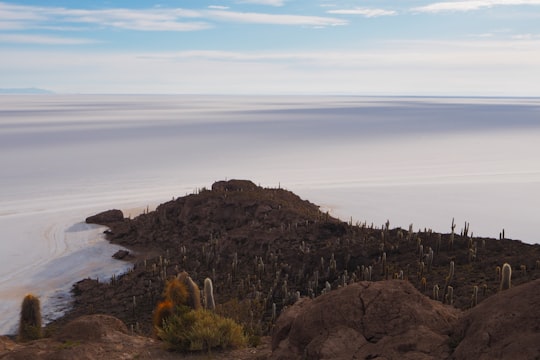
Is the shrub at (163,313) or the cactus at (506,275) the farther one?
the shrub at (163,313)

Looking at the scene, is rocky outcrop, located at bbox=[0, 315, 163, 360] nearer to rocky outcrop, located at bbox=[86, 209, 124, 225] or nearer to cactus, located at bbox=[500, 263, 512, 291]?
cactus, located at bbox=[500, 263, 512, 291]

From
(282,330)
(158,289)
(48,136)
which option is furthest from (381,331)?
(48,136)

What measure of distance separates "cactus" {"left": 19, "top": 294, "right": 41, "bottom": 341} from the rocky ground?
2253 mm

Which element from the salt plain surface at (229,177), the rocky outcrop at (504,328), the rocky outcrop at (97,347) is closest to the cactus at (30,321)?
the rocky outcrop at (97,347)

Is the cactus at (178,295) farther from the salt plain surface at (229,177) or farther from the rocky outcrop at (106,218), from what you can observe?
the rocky outcrop at (106,218)

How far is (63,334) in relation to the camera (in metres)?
10.3

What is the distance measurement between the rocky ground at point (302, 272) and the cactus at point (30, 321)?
7.39ft

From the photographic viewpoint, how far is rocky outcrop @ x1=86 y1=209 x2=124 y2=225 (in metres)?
33.0

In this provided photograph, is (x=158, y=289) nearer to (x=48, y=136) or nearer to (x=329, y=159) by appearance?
(x=329, y=159)

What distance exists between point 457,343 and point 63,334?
6.83 m

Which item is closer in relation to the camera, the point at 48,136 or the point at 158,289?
the point at 158,289

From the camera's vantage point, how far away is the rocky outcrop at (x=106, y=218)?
32978 millimetres

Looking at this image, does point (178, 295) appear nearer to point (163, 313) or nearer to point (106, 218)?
point (163, 313)

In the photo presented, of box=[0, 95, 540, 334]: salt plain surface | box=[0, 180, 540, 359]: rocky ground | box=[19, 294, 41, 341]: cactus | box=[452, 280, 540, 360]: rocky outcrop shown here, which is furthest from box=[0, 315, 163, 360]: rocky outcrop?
box=[0, 95, 540, 334]: salt plain surface
